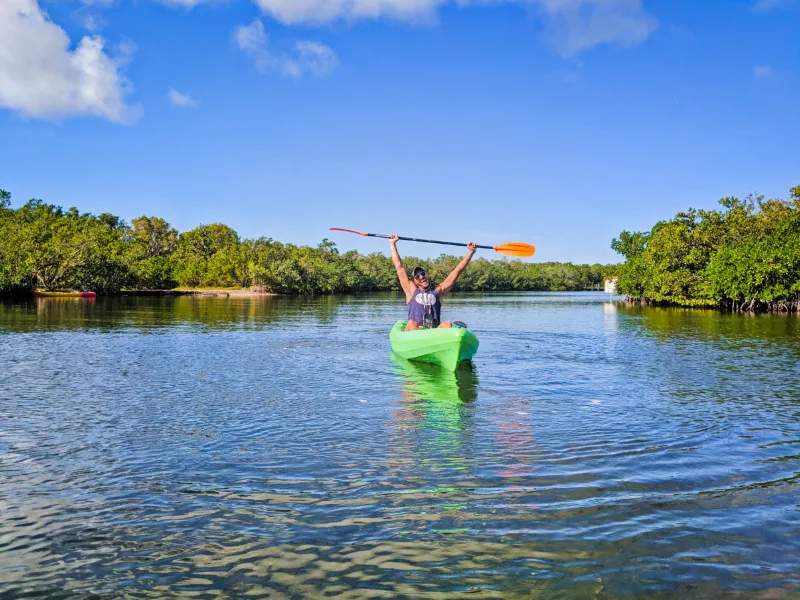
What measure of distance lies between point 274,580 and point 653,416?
25.0 feet

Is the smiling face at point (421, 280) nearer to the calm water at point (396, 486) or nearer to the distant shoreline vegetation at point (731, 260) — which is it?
the calm water at point (396, 486)

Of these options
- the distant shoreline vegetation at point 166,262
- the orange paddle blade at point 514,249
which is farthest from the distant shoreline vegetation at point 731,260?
the distant shoreline vegetation at point 166,262

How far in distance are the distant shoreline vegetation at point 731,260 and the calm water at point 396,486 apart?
37.0 metres

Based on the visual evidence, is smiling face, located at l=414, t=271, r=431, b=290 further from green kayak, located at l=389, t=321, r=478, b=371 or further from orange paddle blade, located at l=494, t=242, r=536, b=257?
orange paddle blade, located at l=494, t=242, r=536, b=257

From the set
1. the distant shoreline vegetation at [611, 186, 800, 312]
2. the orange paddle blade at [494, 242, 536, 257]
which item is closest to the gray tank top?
the orange paddle blade at [494, 242, 536, 257]

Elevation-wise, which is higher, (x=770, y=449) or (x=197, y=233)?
(x=197, y=233)

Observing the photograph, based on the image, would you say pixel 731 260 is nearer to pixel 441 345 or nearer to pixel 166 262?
pixel 441 345

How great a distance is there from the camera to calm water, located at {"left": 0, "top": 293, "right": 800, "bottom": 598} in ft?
14.6

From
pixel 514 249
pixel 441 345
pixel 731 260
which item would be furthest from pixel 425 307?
pixel 731 260

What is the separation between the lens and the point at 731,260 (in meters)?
48.8

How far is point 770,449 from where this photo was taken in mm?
7980

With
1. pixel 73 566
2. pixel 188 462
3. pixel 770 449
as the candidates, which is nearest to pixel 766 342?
pixel 770 449

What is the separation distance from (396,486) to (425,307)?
10762 mm

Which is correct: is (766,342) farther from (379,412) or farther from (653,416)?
(379,412)
